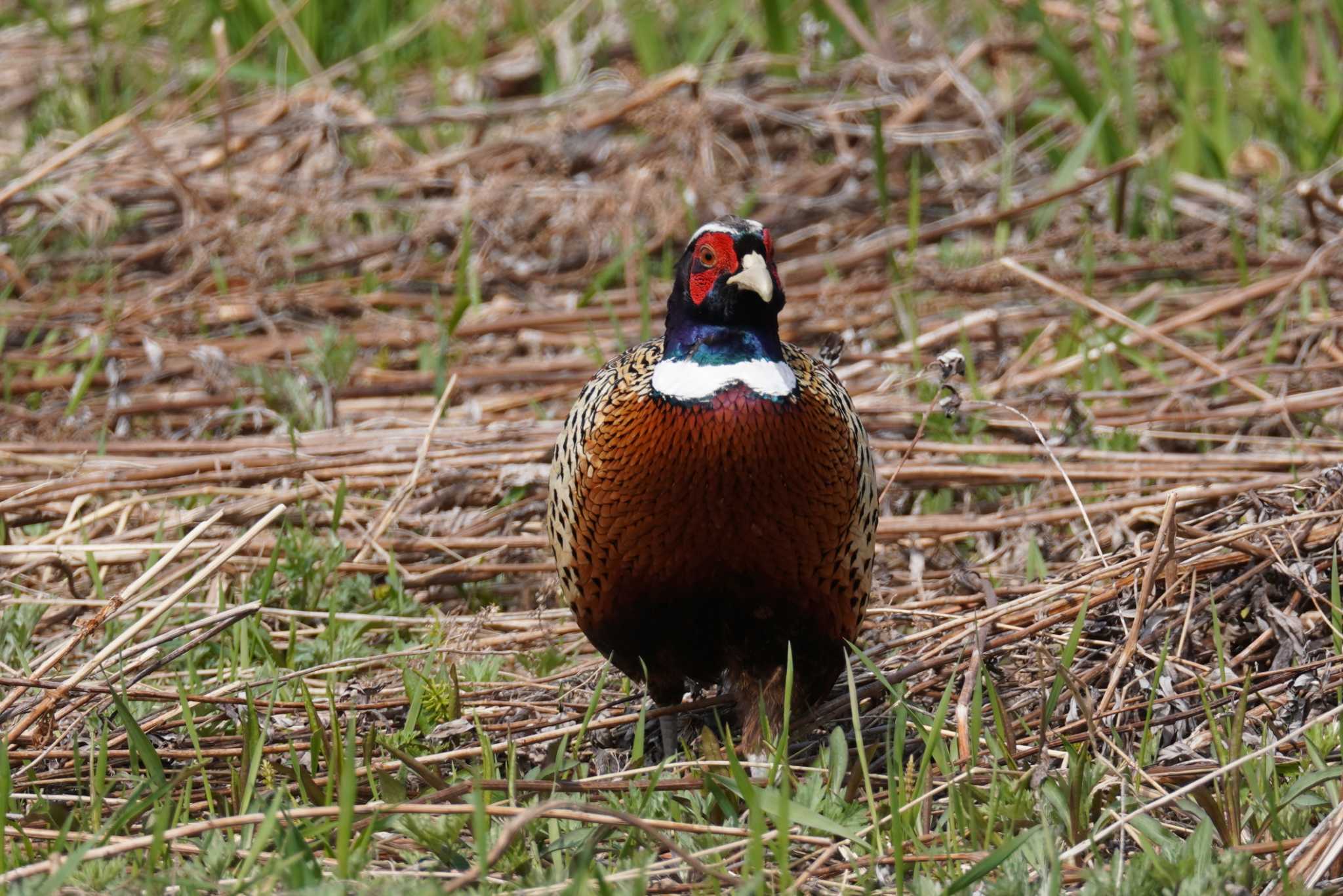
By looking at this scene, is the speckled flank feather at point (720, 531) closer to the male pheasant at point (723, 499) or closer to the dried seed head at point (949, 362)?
the male pheasant at point (723, 499)

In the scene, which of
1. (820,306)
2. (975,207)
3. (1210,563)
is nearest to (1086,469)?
(1210,563)

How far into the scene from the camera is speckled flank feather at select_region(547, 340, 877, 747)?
2.94 meters

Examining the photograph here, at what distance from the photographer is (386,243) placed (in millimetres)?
6426

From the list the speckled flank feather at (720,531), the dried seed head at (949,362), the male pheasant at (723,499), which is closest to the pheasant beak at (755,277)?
the male pheasant at (723,499)

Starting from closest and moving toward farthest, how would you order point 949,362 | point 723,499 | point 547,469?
→ point 723,499, point 949,362, point 547,469

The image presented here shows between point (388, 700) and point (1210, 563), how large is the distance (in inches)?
69.9

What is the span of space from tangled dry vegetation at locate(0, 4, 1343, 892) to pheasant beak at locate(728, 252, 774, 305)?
A: 2.59ft

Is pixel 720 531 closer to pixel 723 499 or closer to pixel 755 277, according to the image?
pixel 723 499

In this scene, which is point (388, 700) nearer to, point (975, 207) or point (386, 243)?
point (386, 243)

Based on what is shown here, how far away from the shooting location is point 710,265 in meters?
3.02

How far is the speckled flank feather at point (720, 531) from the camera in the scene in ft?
9.64

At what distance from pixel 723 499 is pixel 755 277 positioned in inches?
16.2

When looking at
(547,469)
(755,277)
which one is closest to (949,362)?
(755,277)

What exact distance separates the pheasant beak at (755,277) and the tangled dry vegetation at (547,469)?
31.1 inches
